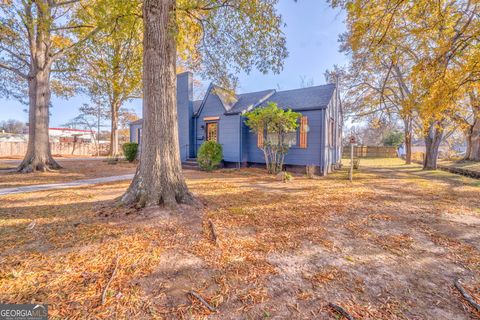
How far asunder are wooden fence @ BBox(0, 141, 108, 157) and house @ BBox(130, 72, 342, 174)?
677 inches

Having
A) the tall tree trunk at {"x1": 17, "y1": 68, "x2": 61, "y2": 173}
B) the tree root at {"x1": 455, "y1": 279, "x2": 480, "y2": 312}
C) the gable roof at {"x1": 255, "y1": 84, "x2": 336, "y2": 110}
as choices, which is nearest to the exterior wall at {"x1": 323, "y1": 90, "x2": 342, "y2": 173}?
the gable roof at {"x1": 255, "y1": 84, "x2": 336, "y2": 110}

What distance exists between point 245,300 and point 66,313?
1404mm

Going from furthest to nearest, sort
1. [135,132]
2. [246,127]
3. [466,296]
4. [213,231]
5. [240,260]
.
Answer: [135,132] → [246,127] → [213,231] → [240,260] → [466,296]

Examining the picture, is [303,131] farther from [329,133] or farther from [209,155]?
[209,155]

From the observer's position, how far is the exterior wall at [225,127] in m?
11.3

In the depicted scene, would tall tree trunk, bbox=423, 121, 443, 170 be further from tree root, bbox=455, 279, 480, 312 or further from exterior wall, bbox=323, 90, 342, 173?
tree root, bbox=455, 279, 480, 312

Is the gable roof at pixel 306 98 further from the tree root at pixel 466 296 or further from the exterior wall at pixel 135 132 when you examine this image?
the exterior wall at pixel 135 132

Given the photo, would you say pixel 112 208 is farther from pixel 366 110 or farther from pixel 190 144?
pixel 366 110

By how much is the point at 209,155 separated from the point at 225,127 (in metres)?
2.13

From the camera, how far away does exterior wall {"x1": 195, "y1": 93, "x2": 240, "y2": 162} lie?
11.3 meters

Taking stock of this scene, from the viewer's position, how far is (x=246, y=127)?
38.0 feet

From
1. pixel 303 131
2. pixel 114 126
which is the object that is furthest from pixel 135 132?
pixel 303 131

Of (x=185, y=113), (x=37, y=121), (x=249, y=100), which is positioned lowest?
(x=37, y=121)

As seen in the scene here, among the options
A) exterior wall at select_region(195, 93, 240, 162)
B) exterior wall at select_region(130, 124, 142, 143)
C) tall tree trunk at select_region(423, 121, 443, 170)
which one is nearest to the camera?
exterior wall at select_region(195, 93, 240, 162)
